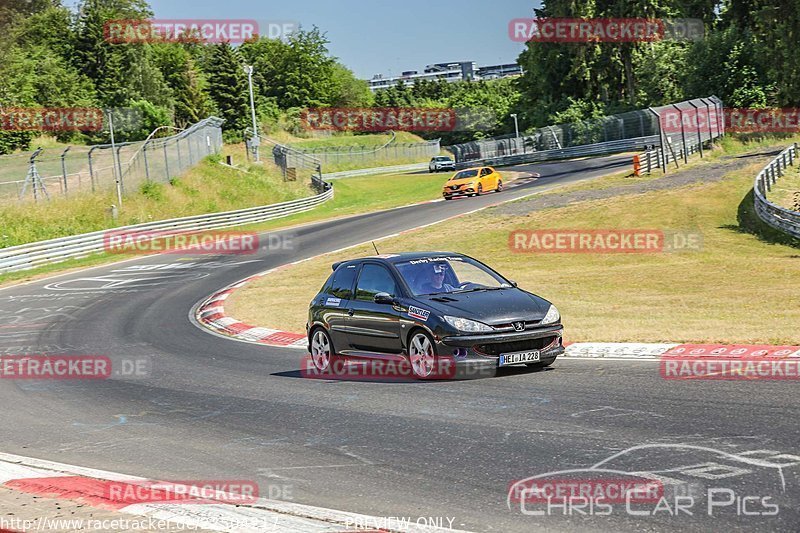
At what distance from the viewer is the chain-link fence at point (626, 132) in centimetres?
4750

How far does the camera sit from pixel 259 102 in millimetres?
116625

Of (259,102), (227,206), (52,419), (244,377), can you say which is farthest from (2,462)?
(259,102)

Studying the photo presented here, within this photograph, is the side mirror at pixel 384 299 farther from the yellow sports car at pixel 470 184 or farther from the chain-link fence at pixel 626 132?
the yellow sports car at pixel 470 184

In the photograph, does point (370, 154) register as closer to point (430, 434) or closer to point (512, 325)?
point (512, 325)

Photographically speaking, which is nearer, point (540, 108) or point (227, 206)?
point (227, 206)

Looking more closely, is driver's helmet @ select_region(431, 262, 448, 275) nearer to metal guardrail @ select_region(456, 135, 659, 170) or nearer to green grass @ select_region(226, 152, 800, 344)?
green grass @ select_region(226, 152, 800, 344)

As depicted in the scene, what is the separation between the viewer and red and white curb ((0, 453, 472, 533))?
5965mm

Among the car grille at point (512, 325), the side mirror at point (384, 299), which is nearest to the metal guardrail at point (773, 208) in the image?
the car grille at point (512, 325)

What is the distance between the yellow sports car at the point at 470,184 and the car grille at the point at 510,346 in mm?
37590

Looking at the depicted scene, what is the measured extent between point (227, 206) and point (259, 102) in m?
67.5

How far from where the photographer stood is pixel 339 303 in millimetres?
13109

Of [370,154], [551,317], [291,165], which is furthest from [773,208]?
[370,154]

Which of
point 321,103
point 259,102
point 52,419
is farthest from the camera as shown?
point 321,103

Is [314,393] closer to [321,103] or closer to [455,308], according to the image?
[455,308]
